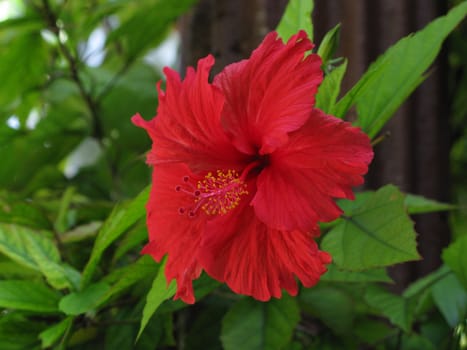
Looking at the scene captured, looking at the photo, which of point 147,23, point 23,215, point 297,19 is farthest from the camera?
point 147,23

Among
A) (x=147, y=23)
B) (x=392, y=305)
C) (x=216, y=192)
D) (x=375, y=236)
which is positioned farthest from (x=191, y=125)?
(x=147, y=23)

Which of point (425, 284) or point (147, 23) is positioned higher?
point (147, 23)

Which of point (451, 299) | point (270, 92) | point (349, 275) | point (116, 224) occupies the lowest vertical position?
point (451, 299)

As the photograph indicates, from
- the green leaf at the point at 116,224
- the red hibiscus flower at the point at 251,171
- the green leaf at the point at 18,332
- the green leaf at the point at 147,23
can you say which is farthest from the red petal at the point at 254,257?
the green leaf at the point at 147,23

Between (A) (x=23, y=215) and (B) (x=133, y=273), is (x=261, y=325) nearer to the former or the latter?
(B) (x=133, y=273)

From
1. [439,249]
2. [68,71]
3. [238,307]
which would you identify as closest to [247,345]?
[238,307]

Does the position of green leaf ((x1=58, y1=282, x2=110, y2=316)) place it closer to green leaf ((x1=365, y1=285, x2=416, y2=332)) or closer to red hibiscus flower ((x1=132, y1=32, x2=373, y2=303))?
red hibiscus flower ((x1=132, y1=32, x2=373, y2=303))

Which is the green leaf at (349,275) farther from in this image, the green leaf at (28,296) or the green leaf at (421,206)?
the green leaf at (28,296)

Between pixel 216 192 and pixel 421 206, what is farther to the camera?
pixel 421 206

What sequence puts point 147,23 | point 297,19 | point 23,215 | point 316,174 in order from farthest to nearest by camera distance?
point 147,23 → point 23,215 → point 297,19 → point 316,174
